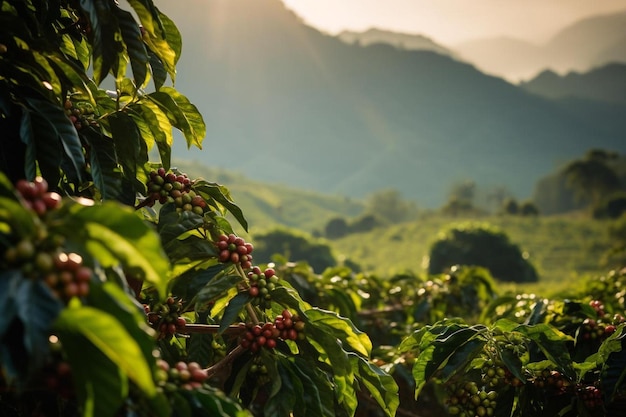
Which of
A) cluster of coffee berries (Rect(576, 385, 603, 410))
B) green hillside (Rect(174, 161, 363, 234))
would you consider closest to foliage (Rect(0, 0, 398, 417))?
cluster of coffee berries (Rect(576, 385, 603, 410))

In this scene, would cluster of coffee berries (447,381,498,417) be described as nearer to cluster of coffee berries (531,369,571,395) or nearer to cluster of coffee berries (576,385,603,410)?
cluster of coffee berries (531,369,571,395)

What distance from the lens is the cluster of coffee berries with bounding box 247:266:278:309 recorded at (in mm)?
1677

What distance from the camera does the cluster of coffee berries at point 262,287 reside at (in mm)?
1677

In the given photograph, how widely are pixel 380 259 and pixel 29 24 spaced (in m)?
36.3

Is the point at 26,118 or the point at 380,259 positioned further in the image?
the point at 380,259

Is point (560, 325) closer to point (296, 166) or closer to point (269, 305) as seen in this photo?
point (269, 305)

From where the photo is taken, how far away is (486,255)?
26344 millimetres

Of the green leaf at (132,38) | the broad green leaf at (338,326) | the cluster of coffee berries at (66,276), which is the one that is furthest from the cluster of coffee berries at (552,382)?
the green leaf at (132,38)

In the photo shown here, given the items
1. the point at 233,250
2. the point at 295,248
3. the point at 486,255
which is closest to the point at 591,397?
the point at 233,250

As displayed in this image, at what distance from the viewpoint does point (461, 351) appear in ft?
5.96

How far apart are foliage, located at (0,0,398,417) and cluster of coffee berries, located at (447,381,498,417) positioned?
54 cm

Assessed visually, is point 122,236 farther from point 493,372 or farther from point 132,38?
point 493,372

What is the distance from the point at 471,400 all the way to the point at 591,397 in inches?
18.0

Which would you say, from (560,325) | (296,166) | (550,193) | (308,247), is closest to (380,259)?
(308,247)
